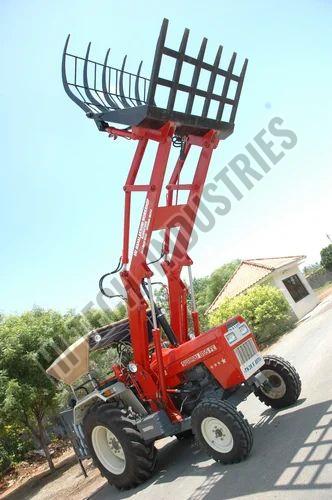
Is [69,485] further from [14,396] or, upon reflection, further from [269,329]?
[269,329]

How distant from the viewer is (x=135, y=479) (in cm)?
653

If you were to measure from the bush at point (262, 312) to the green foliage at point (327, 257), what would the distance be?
20347 mm

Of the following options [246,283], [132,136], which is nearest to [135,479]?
[132,136]

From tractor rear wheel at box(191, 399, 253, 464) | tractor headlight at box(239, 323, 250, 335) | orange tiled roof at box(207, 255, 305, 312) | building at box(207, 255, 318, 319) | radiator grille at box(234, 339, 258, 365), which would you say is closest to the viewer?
tractor rear wheel at box(191, 399, 253, 464)

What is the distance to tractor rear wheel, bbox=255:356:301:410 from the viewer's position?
22.9ft

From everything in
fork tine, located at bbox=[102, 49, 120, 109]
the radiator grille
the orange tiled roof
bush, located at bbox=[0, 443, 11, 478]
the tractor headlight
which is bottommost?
bush, located at bbox=[0, 443, 11, 478]

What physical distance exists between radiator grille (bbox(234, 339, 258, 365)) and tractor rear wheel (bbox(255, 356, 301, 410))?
0.56 metres

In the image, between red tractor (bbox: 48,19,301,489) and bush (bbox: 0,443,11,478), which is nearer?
red tractor (bbox: 48,19,301,489)

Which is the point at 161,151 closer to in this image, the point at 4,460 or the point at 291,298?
the point at 4,460

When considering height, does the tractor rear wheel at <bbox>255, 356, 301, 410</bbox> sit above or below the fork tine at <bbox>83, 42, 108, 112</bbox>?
below

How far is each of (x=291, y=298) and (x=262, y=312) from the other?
186 inches

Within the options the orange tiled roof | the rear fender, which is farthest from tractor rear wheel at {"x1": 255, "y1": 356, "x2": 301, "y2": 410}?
the orange tiled roof

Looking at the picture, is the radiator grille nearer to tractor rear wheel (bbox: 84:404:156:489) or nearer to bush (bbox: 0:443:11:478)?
tractor rear wheel (bbox: 84:404:156:489)

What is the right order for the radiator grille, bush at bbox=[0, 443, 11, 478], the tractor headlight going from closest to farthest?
the radiator grille → the tractor headlight → bush at bbox=[0, 443, 11, 478]
